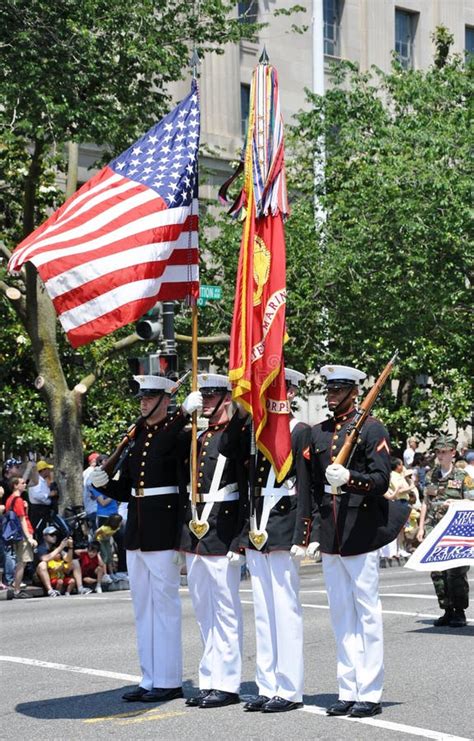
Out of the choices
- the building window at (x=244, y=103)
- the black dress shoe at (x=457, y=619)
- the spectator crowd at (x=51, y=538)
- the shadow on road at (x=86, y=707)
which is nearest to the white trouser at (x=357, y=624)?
the shadow on road at (x=86, y=707)

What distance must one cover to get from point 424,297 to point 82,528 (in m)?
10.2

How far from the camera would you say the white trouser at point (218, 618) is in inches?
341

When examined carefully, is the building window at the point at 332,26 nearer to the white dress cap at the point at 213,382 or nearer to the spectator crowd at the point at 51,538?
the spectator crowd at the point at 51,538

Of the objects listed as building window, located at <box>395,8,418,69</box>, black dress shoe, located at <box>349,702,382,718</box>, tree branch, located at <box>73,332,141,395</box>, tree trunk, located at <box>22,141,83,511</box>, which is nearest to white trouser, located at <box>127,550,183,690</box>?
black dress shoe, located at <box>349,702,382,718</box>

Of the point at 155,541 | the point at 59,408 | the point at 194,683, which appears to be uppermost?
the point at 59,408

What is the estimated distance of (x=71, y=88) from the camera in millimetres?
19562

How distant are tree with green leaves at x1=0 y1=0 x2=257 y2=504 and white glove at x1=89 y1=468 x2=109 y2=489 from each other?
10683 mm

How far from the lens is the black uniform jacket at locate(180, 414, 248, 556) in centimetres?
876

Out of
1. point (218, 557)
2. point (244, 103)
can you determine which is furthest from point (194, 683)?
point (244, 103)

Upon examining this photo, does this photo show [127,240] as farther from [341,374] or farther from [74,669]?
[74,669]

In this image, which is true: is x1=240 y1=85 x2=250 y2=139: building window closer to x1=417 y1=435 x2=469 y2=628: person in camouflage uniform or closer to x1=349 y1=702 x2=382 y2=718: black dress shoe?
x1=417 y1=435 x2=469 y2=628: person in camouflage uniform

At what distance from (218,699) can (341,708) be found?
2.70 ft

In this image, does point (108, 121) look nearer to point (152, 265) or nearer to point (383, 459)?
point (152, 265)

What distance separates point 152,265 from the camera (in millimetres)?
9195
